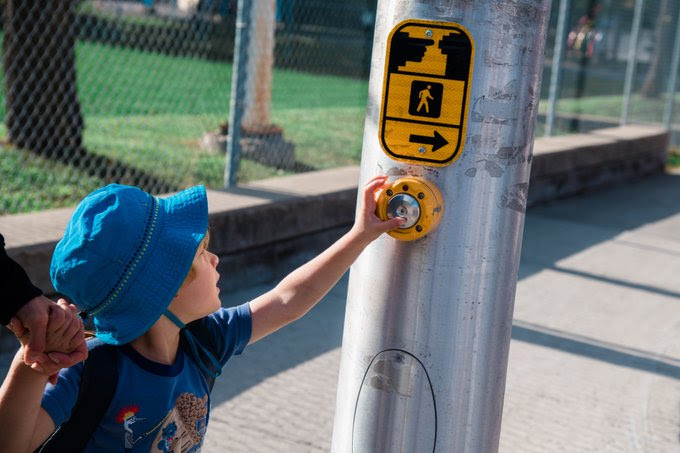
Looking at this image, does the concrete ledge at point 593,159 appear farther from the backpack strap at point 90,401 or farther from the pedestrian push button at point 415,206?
the backpack strap at point 90,401

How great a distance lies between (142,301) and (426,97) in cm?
72

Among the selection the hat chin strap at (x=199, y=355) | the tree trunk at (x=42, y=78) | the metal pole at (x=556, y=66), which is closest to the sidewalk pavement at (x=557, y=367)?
the hat chin strap at (x=199, y=355)

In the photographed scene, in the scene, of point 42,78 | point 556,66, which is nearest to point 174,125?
point 42,78

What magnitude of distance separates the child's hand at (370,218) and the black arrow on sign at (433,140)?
0.39 ft

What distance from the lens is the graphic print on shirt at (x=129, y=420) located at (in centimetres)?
192

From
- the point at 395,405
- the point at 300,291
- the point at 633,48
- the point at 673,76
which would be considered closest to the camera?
the point at 395,405

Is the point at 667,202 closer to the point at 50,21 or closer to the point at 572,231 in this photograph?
the point at 572,231

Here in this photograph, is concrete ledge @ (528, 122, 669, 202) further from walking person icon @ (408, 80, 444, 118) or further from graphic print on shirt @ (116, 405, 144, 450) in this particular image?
graphic print on shirt @ (116, 405, 144, 450)

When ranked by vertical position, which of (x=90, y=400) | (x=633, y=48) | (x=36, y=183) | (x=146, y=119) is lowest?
(x=36, y=183)

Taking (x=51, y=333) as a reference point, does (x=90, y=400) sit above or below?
below

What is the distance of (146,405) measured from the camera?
1952mm

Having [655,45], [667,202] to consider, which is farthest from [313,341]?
[655,45]

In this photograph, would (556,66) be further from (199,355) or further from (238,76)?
(199,355)

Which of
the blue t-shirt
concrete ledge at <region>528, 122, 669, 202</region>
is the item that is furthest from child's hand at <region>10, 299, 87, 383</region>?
concrete ledge at <region>528, 122, 669, 202</region>
